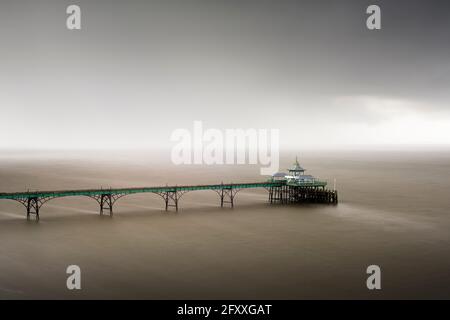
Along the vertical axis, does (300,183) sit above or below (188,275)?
above

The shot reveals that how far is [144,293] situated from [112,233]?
17.3 metres

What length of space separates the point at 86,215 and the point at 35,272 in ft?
75.1

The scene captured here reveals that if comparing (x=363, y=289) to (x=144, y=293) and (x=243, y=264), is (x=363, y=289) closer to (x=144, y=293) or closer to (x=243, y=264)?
(x=243, y=264)

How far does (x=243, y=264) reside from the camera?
3334 centimetres

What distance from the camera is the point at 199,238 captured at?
41500 mm

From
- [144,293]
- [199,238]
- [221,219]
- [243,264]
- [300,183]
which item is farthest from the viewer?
[300,183]
